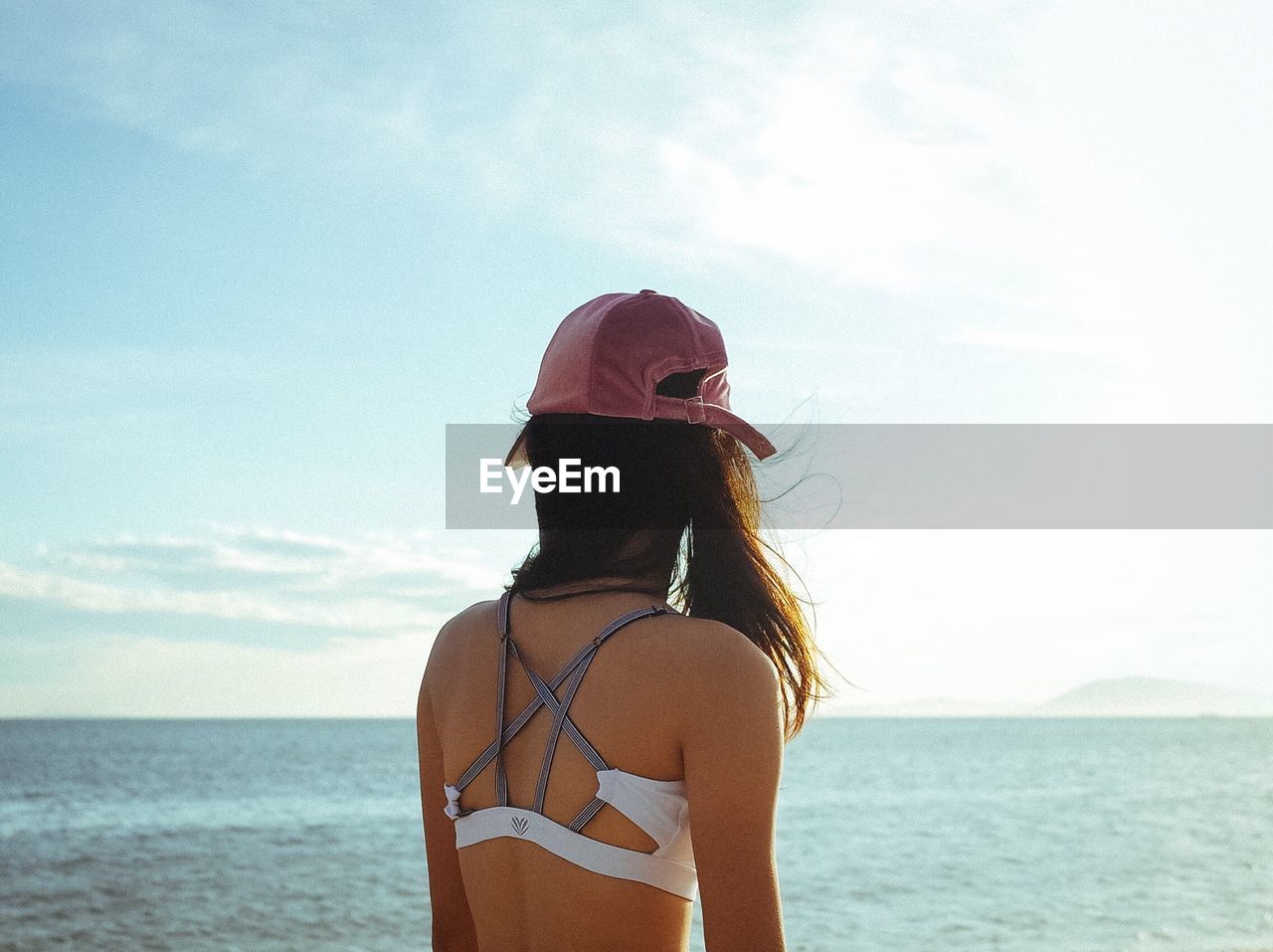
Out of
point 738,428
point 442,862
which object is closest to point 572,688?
point 738,428

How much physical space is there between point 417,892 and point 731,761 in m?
14.8

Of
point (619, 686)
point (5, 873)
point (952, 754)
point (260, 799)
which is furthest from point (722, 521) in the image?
point (952, 754)

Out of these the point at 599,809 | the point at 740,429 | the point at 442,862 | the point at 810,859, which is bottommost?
the point at 810,859

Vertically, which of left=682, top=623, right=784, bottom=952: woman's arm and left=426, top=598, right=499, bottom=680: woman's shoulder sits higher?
left=426, top=598, right=499, bottom=680: woman's shoulder

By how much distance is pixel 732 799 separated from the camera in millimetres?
1333

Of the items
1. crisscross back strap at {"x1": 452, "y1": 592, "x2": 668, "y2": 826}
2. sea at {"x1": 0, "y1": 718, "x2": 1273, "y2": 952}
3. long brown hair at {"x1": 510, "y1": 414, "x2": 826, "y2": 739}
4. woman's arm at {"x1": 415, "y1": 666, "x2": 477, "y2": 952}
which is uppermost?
long brown hair at {"x1": 510, "y1": 414, "x2": 826, "y2": 739}

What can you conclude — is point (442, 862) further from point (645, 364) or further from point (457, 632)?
point (645, 364)

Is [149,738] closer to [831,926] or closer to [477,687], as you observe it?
[831,926]

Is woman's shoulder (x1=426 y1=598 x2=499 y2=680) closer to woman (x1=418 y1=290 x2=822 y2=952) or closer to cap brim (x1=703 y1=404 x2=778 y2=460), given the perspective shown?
woman (x1=418 y1=290 x2=822 y2=952)

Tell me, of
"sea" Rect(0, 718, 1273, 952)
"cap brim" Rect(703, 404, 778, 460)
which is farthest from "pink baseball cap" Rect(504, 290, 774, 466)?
"sea" Rect(0, 718, 1273, 952)

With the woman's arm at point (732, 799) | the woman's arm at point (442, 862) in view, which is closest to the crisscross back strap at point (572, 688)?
the woman's arm at point (732, 799)

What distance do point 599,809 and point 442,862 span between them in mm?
527

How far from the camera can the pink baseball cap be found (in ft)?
4.91

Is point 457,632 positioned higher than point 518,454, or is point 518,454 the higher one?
point 518,454
